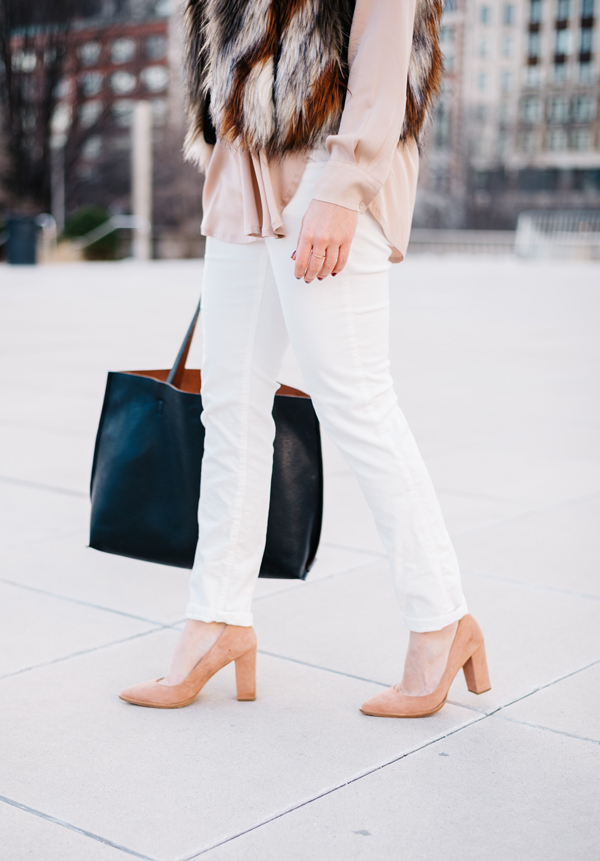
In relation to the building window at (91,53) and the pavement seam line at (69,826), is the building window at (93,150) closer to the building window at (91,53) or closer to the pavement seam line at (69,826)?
the building window at (91,53)

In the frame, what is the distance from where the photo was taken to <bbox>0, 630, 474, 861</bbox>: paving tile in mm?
1759

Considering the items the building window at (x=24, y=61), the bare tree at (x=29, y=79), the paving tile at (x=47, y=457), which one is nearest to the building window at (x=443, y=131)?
the bare tree at (x=29, y=79)

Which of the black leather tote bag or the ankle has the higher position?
the black leather tote bag

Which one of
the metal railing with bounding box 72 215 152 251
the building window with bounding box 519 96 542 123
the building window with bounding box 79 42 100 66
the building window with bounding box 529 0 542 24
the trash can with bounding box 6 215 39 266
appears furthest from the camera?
the building window with bounding box 529 0 542 24

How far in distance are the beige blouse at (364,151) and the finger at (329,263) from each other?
86 millimetres

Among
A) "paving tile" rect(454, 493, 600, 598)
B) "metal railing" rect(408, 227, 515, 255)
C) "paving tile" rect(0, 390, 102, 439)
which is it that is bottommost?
"paving tile" rect(454, 493, 600, 598)

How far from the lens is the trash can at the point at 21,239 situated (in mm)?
22180

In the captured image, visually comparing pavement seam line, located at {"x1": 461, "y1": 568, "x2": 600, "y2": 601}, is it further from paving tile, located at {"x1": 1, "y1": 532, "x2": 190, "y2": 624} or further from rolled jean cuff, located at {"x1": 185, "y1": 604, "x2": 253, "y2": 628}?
rolled jean cuff, located at {"x1": 185, "y1": 604, "x2": 253, "y2": 628}

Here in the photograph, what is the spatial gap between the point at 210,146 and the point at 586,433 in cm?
352

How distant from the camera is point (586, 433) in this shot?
5270 mm

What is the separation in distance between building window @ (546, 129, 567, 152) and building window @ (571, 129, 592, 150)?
678 millimetres

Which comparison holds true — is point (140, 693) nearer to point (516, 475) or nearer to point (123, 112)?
point (516, 475)

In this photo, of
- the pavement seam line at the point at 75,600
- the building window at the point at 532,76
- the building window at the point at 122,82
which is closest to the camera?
the pavement seam line at the point at 75,600

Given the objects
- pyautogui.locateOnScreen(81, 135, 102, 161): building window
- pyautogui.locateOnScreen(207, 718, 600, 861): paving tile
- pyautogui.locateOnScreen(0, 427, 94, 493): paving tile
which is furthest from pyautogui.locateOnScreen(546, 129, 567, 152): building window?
pyautogui.locateOnScreen(207, 718, 600, 861): paving tile
